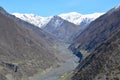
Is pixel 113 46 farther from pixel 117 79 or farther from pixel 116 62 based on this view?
pixel 117 79

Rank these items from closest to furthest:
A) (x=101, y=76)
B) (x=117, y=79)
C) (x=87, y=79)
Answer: (x=117, y=79)
(x=101, y=76)
(x=87, y=79)

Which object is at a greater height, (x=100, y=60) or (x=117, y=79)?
(x=100, y=60)

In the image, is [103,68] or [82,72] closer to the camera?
[103,68]

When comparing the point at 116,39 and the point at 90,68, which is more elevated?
the point at 116,39

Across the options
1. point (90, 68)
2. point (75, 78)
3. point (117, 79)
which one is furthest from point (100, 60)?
point (117, 79)

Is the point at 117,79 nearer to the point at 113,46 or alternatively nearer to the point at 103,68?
the point at 103,68

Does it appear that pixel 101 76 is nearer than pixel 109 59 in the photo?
Yes

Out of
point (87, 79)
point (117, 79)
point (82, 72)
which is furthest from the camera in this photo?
point (82, 72)

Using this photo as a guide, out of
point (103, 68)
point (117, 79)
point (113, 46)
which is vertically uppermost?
point (113, 46)

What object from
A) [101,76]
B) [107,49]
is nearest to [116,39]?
[107,49]
